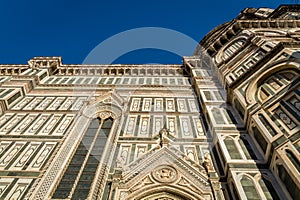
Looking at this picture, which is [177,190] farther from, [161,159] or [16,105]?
[16,105]

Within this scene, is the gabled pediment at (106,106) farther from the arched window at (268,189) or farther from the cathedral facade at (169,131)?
the arched window at (268,189)

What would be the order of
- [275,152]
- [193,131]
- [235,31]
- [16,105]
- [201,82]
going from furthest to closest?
[235,31], [201,82], [16,105], [193,131], [275,152]

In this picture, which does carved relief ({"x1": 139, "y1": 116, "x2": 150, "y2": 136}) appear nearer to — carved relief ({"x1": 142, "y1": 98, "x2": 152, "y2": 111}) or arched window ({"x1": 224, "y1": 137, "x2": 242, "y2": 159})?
carved relief ({"x1": 142, "y1": 98, "x2": 152, "y2": 111})

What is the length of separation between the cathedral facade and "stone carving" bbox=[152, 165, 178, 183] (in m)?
0.03

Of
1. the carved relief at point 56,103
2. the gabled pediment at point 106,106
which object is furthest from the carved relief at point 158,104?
the carved relief at point 56,103

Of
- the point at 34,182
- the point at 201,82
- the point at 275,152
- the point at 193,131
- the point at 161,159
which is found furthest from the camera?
the point at 201,82

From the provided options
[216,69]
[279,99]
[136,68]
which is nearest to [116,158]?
[279,99]

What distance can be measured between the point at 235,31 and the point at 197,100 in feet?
15.3

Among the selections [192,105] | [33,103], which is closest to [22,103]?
[33,103]

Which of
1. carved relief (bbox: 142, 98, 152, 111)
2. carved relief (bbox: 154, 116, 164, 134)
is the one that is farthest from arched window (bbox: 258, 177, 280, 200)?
carved relief (bbox: 142, 98, 152, 111)

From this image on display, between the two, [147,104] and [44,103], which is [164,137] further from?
[44,103]

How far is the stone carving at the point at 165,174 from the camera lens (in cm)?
660

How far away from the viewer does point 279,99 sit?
7102mm

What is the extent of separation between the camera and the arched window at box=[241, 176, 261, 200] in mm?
5637
